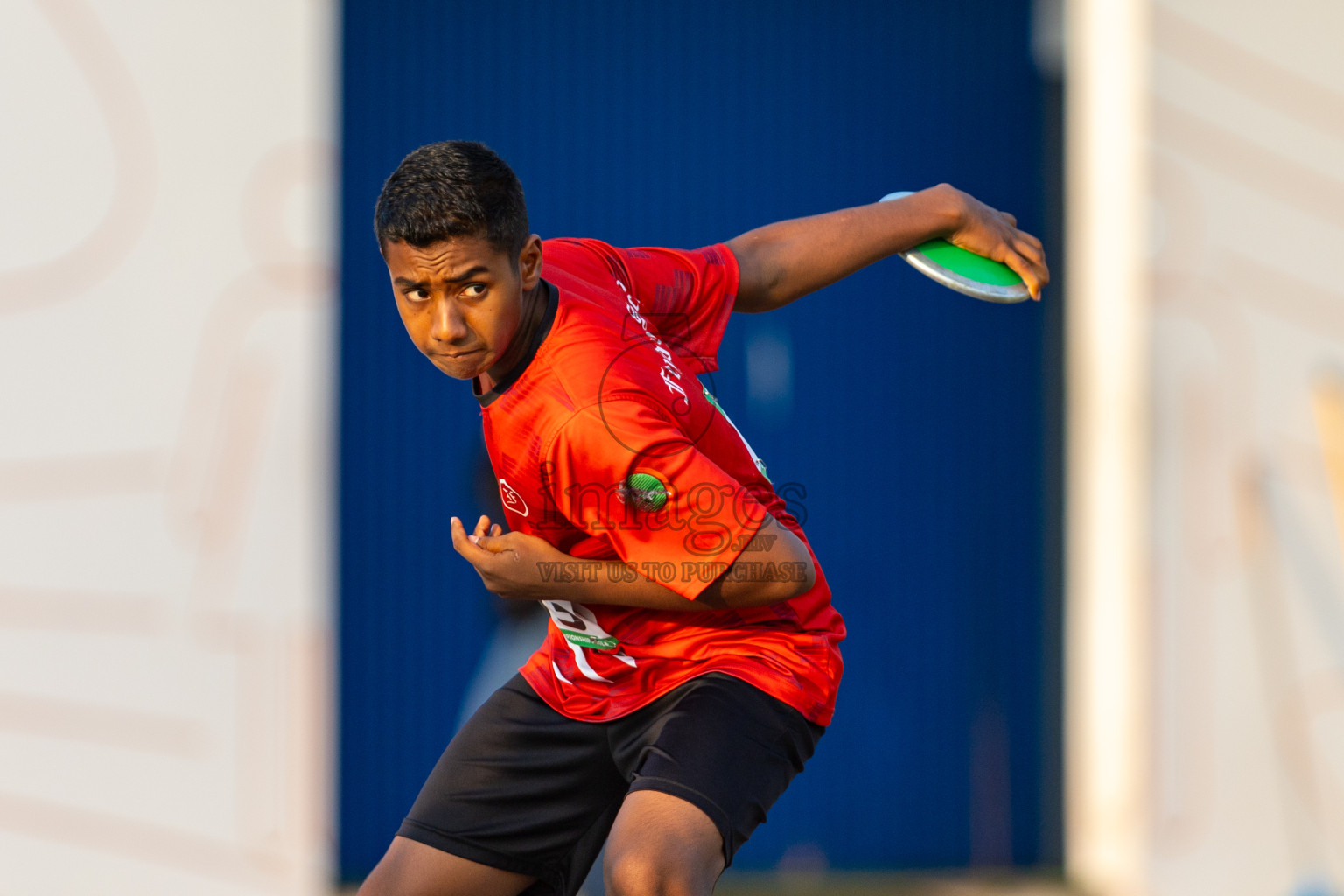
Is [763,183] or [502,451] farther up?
[502,451]

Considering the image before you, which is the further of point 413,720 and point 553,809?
point 413,720

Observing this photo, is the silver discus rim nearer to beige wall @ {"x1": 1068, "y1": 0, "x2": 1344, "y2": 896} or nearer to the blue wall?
the blue wall

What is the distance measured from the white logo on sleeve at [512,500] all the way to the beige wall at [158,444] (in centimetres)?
261

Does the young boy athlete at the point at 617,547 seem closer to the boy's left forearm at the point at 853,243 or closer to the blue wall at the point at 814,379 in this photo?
the boy's left forearm at the point at 853,243

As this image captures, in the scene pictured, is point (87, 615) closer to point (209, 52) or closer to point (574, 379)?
point (209, 52)

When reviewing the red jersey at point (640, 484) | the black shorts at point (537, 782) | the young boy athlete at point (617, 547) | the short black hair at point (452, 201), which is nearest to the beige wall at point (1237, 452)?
the young boy athlete at point (617, 547)

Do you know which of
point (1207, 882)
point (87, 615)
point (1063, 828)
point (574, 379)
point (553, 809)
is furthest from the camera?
point (1063, 828)

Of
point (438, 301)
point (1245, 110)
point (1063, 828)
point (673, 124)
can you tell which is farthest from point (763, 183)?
point (438, 301)

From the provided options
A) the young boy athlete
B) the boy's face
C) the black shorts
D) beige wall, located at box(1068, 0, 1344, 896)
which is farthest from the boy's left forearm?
beige wall, located at box(1068, 0, 1344, 896)

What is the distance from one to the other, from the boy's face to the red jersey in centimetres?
9

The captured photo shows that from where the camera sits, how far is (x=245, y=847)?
15.5ft

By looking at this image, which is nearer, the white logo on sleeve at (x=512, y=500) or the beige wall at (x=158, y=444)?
the white logo on sleeve at (x=512, y=500)

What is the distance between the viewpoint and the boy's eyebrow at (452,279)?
2.19 metres

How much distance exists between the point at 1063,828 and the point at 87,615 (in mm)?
3989
